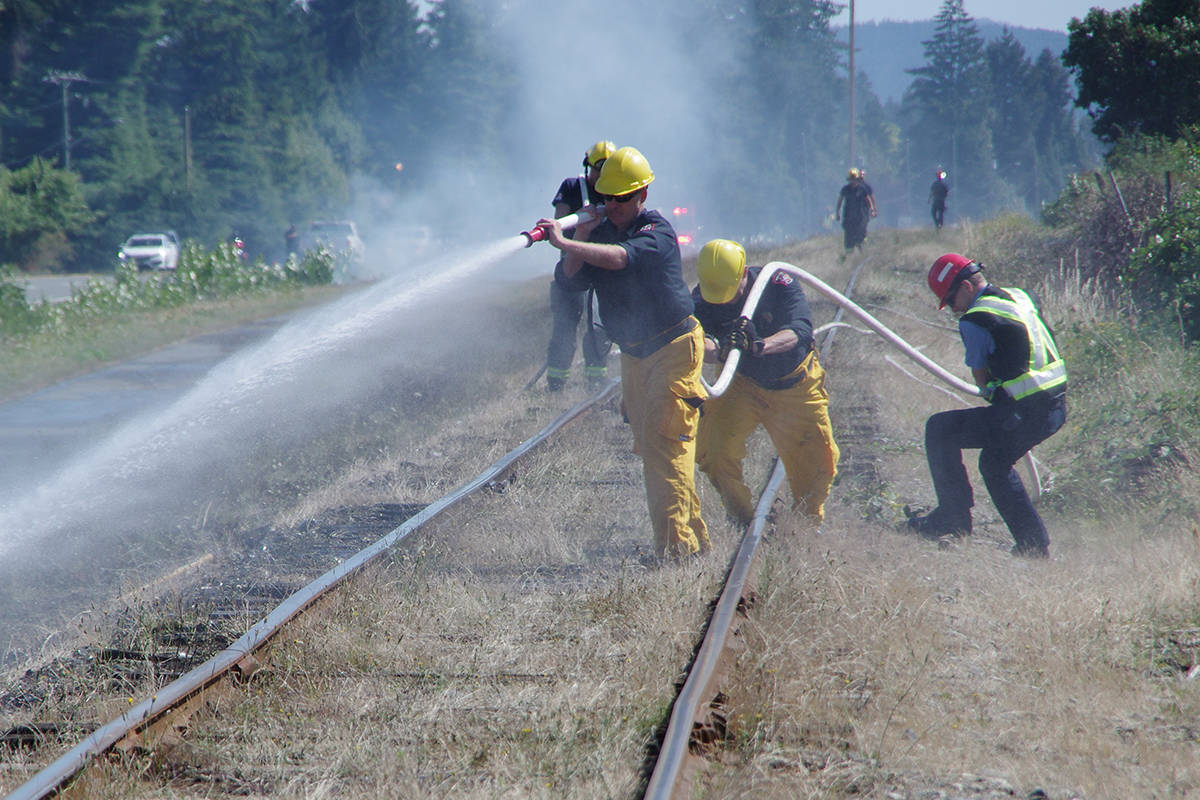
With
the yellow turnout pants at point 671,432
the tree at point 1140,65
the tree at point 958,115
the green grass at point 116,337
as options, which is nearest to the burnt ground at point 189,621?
the yellow turnout pants at point 671,432

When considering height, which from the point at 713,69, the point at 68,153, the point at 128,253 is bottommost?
the point at 128,253

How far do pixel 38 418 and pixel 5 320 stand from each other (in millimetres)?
5671

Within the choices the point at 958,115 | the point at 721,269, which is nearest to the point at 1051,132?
the point at 958,115

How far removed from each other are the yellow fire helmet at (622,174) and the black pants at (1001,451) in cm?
236

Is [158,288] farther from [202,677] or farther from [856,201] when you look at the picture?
[202,677]

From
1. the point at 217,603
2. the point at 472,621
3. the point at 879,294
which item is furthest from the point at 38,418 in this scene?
the point at 879,294

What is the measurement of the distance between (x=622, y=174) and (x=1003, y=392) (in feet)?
7.95

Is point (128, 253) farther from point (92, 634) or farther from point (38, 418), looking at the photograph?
point (92, 634)

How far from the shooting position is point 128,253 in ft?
117

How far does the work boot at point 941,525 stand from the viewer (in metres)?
6.17

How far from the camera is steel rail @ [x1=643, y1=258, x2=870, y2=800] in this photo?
→ 296 cm

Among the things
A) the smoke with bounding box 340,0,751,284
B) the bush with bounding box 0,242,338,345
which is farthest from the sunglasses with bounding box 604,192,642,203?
the smoke with bounding box 340,0,751,284

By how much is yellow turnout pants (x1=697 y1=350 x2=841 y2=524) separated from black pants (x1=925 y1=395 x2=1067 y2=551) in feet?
2.21

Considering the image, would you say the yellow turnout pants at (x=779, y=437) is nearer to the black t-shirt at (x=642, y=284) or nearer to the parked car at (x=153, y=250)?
the black t-shirt at (x=642, y=284)
